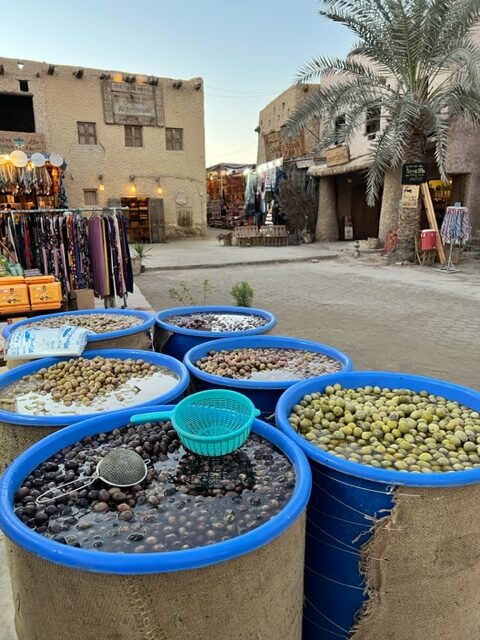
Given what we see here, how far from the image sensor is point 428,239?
11578 mm

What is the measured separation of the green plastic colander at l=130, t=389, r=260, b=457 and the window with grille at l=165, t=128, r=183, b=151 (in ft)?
67.5

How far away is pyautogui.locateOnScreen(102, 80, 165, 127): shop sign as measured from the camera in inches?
746

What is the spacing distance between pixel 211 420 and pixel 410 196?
36.7ft

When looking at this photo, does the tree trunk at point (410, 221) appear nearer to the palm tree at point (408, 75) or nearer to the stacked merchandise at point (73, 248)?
the palm tree at point (408, 75)

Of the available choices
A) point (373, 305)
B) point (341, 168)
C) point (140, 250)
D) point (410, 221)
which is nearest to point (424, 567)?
point (373, 305)

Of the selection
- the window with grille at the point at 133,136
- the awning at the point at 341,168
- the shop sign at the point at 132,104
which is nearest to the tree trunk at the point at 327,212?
the awning at the point at 341,168

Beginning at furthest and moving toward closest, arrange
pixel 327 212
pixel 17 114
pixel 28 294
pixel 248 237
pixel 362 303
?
pixel 17 114, pixel 327 212, pixel 248 237, pixel 362 303, pixel 28 294

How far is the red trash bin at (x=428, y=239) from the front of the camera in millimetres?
11508

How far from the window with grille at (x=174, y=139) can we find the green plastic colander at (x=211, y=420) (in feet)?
67.5

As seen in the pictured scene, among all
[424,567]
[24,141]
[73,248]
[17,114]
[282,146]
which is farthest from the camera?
[282,146]

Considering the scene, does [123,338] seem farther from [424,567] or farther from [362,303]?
[362,303]

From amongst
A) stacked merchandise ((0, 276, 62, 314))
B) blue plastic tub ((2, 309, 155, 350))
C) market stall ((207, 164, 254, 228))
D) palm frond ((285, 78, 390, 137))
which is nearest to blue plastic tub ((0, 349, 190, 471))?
blue plastic tub ((2, 309, 155, 350))

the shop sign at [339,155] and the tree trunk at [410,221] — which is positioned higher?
the shop sign at [339,155]

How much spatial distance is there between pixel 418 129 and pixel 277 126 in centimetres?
1295
